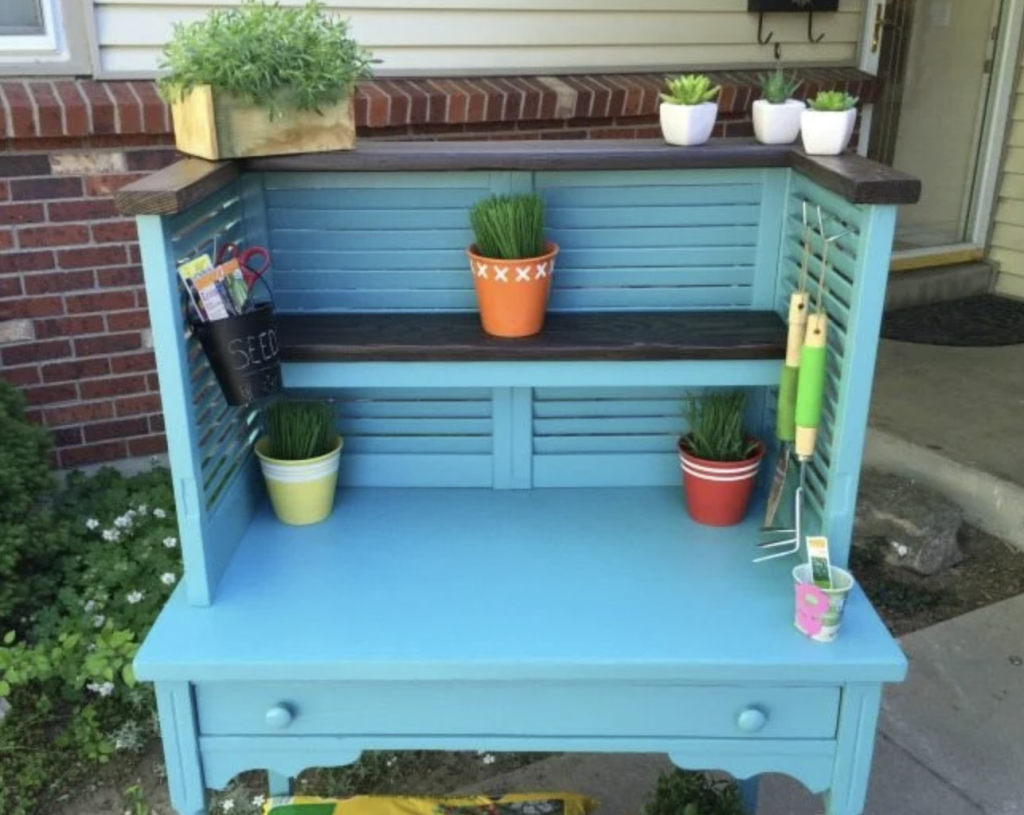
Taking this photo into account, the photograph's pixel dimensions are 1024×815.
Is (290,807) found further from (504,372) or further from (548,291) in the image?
(548,291)

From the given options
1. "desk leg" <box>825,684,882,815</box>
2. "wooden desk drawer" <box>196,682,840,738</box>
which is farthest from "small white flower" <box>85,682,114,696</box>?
"desk leg" <box>825,684,882,815</box>

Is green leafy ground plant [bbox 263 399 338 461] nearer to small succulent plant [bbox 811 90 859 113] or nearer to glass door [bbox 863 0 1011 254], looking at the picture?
small succulent plant [bbox 811 90 859 113]

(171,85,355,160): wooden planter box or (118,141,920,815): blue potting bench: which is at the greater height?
(171,85,355,160): wooden planter box

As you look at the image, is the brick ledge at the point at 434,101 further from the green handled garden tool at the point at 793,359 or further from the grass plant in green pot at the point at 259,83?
the green handled garden tool at the point at 793,359

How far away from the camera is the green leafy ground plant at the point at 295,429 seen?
2016 millimetres

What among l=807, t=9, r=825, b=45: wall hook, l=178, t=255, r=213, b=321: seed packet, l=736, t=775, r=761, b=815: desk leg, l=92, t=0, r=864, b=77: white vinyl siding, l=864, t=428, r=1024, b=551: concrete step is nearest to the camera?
l=178, t=255, r=213, b=321: seed packet

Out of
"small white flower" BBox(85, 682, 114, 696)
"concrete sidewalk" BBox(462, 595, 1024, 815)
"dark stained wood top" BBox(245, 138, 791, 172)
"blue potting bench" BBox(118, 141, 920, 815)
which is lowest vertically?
"concrete sidewalk" BBox(462, 595, 1024, 815)

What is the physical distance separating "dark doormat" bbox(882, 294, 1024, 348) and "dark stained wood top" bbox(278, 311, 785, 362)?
328cm

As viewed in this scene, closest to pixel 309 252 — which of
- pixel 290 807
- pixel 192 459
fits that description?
pixel 192 459

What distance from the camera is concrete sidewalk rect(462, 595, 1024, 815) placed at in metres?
2.46

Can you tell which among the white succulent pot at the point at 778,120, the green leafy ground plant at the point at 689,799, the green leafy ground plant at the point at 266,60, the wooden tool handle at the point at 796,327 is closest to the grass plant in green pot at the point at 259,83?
the green leafy ground plant at the point at 266,60

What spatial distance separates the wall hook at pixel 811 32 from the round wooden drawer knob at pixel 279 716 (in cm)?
376

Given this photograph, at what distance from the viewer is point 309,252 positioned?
2062 millimetres

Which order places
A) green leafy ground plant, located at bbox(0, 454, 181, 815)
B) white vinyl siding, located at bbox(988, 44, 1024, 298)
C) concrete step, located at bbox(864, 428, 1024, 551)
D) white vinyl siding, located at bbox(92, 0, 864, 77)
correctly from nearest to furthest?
green leafy ground plant, located at bbox(0, 454, 181, 815) → white vinyl siding, located at bbox(92, 0, 864, 77) → concrete step, located at bbox(864, 428, 1024, 551) → white vinyl siding, located at bbox(988, 44, 1024, 298)
